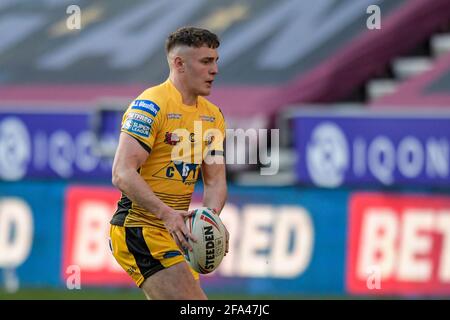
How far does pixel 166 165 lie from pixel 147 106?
0.42 meters

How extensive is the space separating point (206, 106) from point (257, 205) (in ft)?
22.5

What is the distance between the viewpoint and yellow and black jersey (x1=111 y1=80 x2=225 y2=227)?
749cm

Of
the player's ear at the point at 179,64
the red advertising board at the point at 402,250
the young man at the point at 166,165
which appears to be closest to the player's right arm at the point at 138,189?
the young man at the point at 166,165

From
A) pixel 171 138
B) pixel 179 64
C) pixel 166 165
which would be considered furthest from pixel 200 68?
pixel 166 165

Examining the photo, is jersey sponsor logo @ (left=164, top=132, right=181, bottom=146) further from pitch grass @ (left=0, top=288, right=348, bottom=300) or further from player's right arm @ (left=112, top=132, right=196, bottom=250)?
pitch grass @ (left=0, top=288, right=348, bottom=300)

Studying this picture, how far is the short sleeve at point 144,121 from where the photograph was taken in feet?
24.4

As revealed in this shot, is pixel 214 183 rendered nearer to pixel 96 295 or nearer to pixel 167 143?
pixel 167 143

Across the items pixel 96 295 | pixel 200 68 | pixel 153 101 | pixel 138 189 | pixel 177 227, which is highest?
pixel 200 68

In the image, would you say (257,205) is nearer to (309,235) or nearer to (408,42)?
(309,235)

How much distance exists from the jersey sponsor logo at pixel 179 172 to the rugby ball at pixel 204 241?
0.25m

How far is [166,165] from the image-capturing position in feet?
25.2

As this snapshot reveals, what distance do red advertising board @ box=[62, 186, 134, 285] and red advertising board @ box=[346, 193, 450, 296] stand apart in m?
2.78
